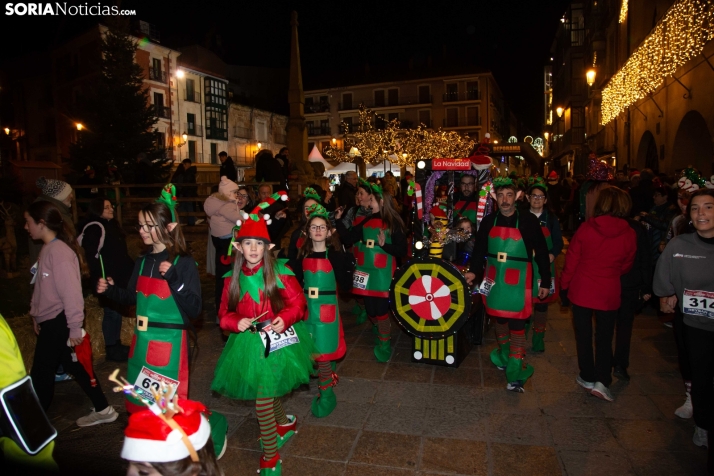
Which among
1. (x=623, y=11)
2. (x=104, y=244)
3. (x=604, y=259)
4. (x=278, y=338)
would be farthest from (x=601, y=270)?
(x=623, y=11)

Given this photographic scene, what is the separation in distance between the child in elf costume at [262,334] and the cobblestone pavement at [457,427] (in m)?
0.55

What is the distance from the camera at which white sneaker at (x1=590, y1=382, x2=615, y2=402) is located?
468 cm

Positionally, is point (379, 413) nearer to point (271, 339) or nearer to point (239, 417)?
point (239, 417)

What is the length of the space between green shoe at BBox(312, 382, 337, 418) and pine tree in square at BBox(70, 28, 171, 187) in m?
17.6

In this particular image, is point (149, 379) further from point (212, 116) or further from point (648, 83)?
point (212, 116)

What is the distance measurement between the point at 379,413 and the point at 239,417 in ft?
4.13

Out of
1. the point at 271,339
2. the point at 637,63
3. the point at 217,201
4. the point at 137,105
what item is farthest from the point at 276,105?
the point at 271,339

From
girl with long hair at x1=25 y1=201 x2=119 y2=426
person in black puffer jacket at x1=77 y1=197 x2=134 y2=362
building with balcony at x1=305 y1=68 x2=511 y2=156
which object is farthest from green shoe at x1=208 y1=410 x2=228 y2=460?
building with balcony at x1=305 y1=68 x2=511 y2=156

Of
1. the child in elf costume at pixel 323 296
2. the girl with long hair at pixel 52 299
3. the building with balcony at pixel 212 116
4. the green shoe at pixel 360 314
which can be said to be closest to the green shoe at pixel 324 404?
the child in elf costume at pixel 323 296

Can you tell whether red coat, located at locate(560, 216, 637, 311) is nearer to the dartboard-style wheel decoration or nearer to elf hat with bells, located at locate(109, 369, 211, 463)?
the dartboard-style wheel decoration

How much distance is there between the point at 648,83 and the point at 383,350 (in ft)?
50.2

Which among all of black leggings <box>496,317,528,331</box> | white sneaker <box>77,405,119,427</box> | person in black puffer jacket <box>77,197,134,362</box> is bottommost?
white sneaker <box>77,405,119,427</box>

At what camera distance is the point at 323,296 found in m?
4.62

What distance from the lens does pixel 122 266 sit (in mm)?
5617
